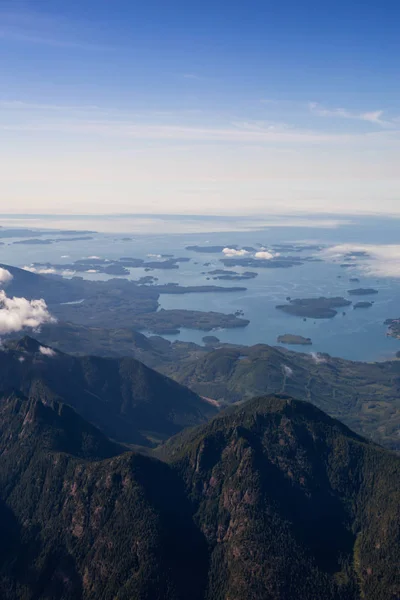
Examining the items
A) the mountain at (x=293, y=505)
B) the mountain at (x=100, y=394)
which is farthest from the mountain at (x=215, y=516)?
the mountain at (x=100, y=394)

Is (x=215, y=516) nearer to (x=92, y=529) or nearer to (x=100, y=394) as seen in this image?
(x=92, y=529)

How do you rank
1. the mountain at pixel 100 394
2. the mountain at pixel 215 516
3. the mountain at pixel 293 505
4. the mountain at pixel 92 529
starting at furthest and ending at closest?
1. the mountain at pixel 100 394
2. the mountain at pixel 92 529
3. the mountain at pixel 215 516
4. the mountain at pixel 293 505

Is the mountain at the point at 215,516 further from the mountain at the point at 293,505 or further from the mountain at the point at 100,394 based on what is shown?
the mountain at the point at 100,394

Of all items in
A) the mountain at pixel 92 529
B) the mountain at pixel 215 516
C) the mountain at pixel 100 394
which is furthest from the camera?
the mountain at pixel 100 394

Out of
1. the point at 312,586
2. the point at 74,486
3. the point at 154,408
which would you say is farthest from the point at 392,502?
the point at 154,408

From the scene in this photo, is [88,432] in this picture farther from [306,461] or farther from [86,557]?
[306,461]

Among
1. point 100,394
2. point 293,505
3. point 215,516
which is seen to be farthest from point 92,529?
point 100,394
